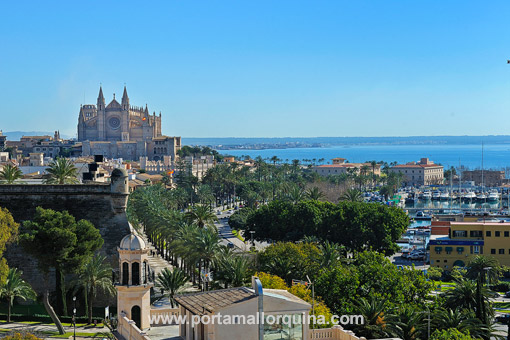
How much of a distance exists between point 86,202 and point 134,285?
21.7m

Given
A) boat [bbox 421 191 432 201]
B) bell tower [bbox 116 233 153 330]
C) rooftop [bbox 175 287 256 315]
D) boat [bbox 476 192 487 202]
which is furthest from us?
boat [bbox 421 191 432 201]

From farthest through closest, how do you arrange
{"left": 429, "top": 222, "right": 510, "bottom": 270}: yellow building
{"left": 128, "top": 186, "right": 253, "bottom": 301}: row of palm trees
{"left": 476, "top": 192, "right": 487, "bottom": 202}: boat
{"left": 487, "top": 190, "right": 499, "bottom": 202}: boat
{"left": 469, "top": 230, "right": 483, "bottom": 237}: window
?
{"left": 476, "top": 192, "right": 487, "bottom": 202}: boat < {"left": 487, "top": 190, "right": 499, "bottom": 202}: boat < {"left": 469, "top": 230, "right": 483, "bottom": 237}: window < {"left": 429, "top": 222, "right": 510, "bottom": 270}: yellow building < {"left": 128, "top": 186, "right": 253, "bottom": 301}: row of palm trees

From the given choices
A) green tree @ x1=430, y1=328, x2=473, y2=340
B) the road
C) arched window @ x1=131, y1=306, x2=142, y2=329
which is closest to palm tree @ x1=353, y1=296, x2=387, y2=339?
green tree @ x1=430, y1=328, x2=473, y2=340

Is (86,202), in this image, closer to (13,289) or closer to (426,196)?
(13,289)

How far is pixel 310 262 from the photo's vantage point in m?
45.5

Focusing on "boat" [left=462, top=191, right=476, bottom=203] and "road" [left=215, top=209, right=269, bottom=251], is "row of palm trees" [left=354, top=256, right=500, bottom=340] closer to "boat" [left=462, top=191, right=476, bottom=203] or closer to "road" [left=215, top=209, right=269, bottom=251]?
"road" [left=215, top=209, right=269, bottom=251]

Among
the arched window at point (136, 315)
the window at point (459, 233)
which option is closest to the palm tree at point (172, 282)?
the arched window at point (136, 315)

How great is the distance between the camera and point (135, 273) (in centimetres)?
2680

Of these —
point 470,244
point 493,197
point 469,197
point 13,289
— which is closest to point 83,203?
point 13,289

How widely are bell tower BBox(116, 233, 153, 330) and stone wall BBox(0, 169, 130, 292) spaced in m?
19.1

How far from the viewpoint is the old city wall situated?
46.3 meters

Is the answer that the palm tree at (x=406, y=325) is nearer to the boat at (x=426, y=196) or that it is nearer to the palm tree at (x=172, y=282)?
the palm tree at (x=172, y=282)

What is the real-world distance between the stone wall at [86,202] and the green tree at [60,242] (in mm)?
5065

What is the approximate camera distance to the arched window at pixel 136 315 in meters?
25.1
